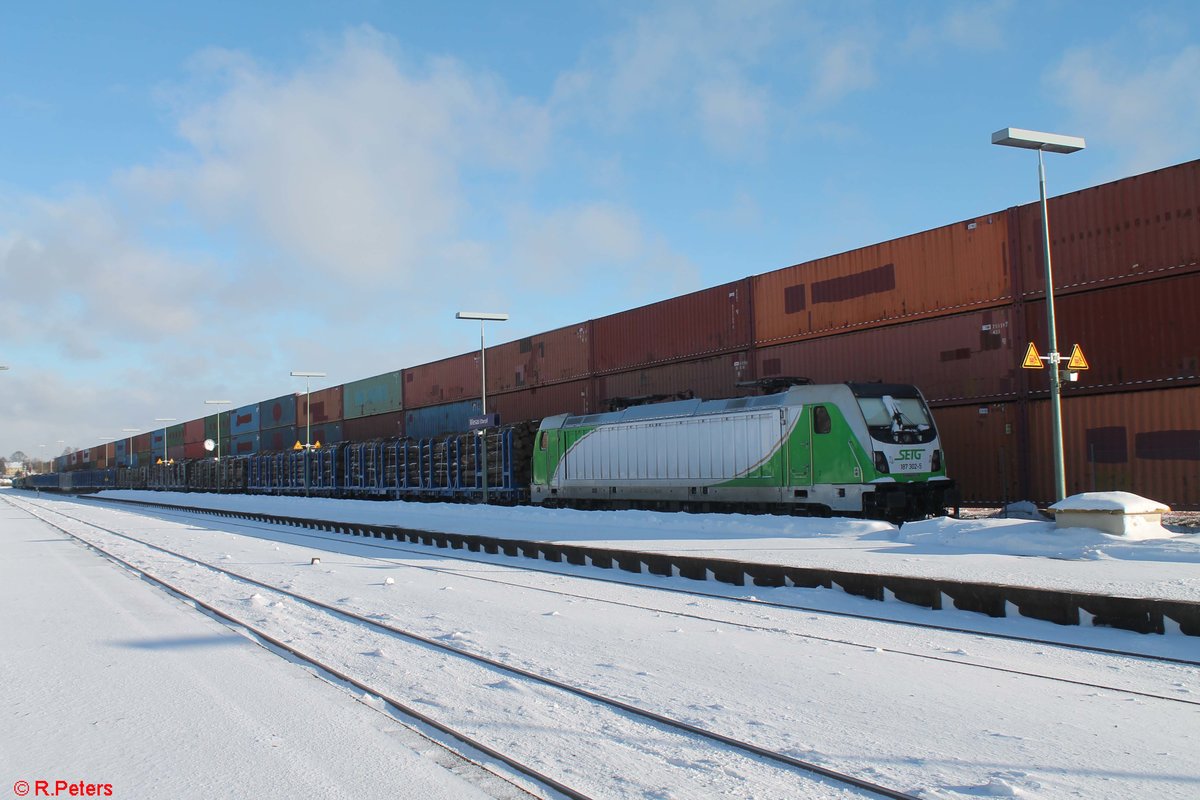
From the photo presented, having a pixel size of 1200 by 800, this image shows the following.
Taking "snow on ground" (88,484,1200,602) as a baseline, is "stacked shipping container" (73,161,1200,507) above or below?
above

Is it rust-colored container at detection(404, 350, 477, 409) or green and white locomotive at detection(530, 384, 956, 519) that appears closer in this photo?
green and white locomotive at detection(530, 384, 956, 519)

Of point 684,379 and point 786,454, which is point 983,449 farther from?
point 684,379

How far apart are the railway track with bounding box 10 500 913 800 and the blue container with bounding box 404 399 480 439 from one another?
3350 centimetres

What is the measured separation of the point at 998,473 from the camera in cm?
2172

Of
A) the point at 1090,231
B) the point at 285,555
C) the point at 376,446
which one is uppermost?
the point at 1090,231

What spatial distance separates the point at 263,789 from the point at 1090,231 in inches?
822

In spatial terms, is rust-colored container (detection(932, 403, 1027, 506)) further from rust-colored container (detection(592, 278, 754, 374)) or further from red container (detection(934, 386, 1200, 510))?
rust-colored container (detection(592, 278, 754, 374))

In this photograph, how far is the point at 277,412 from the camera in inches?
2707

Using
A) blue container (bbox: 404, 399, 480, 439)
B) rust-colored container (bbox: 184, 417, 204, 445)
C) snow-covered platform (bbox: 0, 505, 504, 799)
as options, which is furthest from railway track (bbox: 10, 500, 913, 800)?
rust-colored container (bbox: 184, 417, 204, 445)

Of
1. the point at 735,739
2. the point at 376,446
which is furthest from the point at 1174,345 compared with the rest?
the point at 376,446

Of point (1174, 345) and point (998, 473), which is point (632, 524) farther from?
point (1174, 345)

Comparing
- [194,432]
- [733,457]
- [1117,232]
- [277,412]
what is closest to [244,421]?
[277,412]

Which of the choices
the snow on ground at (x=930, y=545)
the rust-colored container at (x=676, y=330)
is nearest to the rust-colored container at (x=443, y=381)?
the rust-colored container at (x=676, y=330)

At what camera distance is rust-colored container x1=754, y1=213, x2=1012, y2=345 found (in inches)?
872
